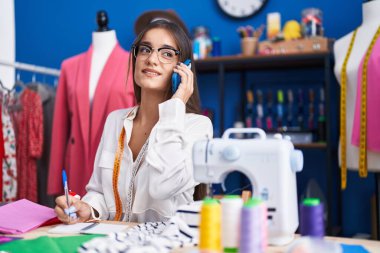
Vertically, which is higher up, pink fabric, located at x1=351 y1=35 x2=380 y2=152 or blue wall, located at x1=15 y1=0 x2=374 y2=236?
blue wall, located at x1=15 y1=0 x2=374 y2=236

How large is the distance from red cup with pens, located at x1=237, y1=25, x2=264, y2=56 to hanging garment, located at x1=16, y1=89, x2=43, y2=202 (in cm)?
145

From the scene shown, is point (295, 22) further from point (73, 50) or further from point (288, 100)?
point (73, 50)

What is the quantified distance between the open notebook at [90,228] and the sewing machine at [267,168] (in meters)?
0.30

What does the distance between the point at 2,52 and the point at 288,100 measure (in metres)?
2.61

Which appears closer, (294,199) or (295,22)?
(294,199)

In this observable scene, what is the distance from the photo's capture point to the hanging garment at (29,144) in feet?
9.82

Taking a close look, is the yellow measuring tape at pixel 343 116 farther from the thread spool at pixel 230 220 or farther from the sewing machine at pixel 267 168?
the thread spool at pixel 230 220

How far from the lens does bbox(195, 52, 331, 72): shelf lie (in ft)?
10.0

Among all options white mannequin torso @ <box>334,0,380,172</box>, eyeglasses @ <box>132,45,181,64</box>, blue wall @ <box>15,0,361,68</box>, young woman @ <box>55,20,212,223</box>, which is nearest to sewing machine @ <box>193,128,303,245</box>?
young woman @ <box>55,20,212,223</box>

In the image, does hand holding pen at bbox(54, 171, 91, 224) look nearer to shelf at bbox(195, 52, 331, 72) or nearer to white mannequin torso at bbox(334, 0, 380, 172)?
white mannequin torso at bbox(334, 0, 380, 172)

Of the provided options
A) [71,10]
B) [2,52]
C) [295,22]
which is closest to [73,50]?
[71,10]

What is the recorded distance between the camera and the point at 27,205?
1.56m

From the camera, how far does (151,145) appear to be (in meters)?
1.51

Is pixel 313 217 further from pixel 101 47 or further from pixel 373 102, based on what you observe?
pixel 101 47
